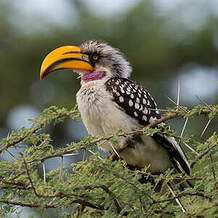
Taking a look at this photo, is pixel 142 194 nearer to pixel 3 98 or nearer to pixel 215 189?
pixel 215 189

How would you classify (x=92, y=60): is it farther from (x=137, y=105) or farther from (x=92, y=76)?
(x=137, y=105)

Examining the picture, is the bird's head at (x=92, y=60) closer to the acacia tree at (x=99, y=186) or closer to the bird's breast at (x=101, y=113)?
the bird's breast at (x=101, y=113)

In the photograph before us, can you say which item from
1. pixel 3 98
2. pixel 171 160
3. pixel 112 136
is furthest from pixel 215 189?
pixel 3 98

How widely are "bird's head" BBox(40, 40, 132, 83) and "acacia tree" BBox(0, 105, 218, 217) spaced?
167cm

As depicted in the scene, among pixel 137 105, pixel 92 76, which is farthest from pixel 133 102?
pixel 92 76

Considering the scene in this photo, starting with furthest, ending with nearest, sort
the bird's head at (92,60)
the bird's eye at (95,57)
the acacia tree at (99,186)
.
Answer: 1. the bird's eye at (95,57)
2. the bird's head at (92,60)
3. the acacia tree at (99,186)

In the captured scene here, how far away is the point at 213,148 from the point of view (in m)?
2.33

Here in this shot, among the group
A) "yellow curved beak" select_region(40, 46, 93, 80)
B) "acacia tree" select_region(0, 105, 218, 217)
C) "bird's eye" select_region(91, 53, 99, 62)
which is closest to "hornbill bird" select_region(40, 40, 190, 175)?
"yellow curved beak" select_region(40, 46, 93, 80)

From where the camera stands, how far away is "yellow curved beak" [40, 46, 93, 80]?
4.00 meters

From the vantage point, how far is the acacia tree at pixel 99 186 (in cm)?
227

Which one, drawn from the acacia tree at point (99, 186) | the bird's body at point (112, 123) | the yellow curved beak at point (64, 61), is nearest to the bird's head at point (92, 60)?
the yellow curved beak at point (64, 61)

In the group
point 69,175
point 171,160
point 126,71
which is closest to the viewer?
point 69,175

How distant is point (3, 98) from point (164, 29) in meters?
2.84

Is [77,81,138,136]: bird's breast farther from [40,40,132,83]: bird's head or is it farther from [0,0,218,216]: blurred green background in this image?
[0,0,218,216]: blurred green background
